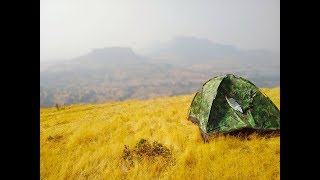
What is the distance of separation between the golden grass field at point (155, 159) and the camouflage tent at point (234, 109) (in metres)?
0.45

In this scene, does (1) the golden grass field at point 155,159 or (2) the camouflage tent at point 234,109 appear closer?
(1) the golden grass field at point 155,159

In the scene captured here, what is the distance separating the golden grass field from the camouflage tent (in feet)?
1.46

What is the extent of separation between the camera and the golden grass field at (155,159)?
7746mm

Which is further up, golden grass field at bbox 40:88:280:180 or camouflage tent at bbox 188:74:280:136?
camouflage tent at bbox 188:74:280:136

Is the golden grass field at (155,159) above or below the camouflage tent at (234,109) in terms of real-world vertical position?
below

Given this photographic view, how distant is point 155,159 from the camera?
8484 mm

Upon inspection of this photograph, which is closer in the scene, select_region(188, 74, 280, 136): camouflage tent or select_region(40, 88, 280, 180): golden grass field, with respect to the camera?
select_region(40, 88, 280, 180): golden grass field

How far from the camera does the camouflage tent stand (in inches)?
400

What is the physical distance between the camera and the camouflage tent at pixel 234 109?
33.4 feet
